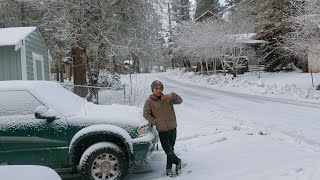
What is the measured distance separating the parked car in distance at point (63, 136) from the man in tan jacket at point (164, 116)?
0.86 ft

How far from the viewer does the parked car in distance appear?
6.64 m

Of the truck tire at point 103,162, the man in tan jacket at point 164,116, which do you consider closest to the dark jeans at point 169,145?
the man in tan jacket at point 164,116

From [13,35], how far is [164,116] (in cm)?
890

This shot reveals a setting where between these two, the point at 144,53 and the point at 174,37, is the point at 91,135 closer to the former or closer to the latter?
the point at 144,53

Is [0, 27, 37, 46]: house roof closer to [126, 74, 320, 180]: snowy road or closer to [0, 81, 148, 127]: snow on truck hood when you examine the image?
[126, 74, 320, 180]: snowy road

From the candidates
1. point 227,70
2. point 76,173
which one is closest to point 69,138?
point 76,173

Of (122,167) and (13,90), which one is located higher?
(13,90)

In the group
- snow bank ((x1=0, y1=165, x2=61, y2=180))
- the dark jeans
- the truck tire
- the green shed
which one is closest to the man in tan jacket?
the dark jeans

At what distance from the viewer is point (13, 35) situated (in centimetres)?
1445

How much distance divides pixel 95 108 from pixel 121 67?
15.4 meters

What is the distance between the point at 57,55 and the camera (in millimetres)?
30875

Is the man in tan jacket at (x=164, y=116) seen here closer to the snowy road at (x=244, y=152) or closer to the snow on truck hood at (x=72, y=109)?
the snow on truck hood at (x=72, y=109)

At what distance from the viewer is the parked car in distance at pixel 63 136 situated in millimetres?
6641

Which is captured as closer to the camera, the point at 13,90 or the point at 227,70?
the point at 13,90
